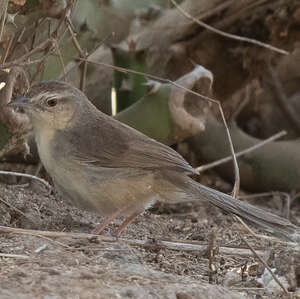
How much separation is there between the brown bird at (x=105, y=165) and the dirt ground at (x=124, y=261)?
0.33m

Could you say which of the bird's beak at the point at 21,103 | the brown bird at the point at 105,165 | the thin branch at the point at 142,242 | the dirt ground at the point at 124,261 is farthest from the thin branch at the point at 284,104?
the bird's beak at the point at 21,103

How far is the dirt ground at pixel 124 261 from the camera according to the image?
3.89 meters

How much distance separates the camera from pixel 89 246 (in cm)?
464

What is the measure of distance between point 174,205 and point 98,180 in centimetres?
243

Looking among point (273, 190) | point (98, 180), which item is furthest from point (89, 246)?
point (273, 190)

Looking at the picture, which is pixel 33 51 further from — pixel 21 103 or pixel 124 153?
pixel 124 153

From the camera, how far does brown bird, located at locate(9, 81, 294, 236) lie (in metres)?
4.97

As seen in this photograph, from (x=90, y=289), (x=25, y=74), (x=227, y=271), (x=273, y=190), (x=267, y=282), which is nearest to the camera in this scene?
(x=90, y=289)

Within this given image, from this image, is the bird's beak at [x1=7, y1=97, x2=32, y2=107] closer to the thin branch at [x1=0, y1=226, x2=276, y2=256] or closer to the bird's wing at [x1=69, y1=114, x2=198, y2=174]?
the bird's wing at [x1=69, y1=114, x2=198, y2=174]

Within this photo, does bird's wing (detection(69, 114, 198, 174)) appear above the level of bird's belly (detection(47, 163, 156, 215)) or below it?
above

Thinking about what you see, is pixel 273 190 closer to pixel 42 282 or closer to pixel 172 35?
pixel 172 35

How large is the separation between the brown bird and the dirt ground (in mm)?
333

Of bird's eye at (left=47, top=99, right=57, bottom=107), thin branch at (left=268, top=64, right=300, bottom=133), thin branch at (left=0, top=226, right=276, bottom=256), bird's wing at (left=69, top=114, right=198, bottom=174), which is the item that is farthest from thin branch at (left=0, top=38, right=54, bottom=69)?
thin branch at (left=268, top=64, right=300, bottom=133)

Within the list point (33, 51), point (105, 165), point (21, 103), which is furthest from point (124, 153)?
point (33, 51)
